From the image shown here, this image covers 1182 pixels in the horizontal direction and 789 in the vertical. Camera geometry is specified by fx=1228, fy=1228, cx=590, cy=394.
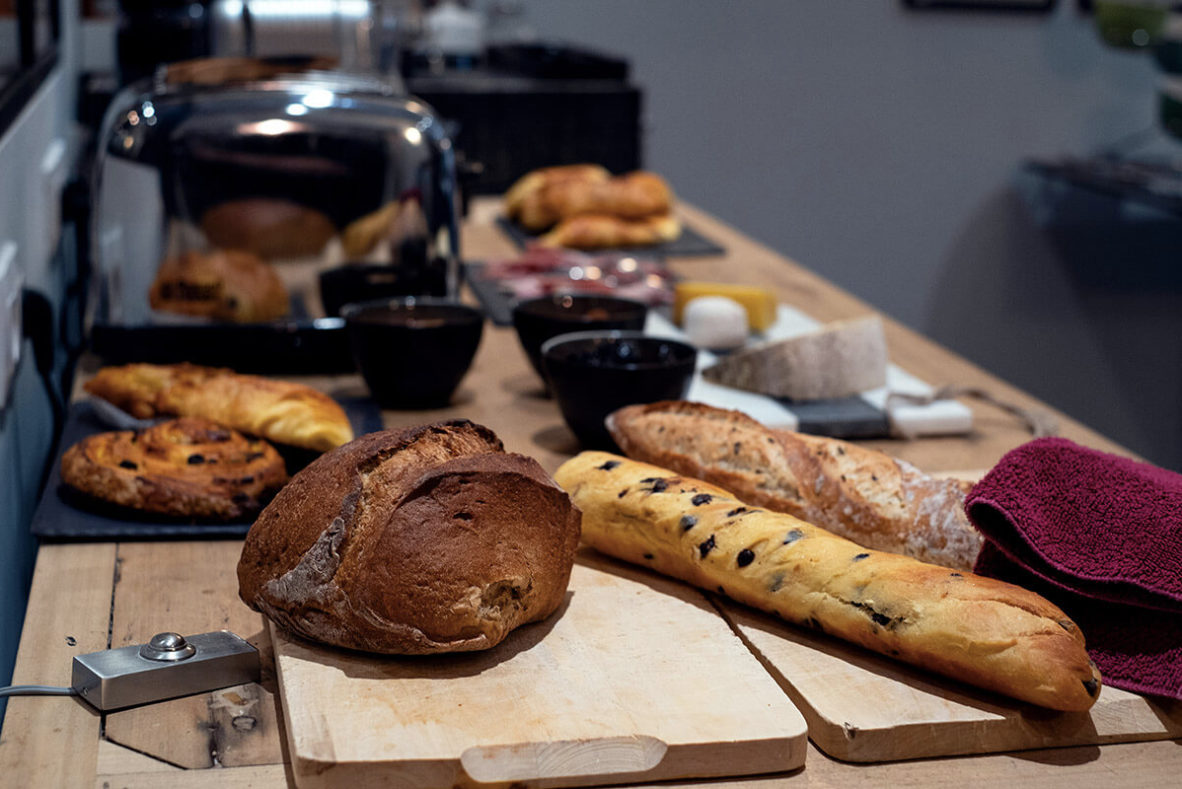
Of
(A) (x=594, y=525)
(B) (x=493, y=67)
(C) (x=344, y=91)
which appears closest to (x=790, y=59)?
(B) (x=493, y=67)

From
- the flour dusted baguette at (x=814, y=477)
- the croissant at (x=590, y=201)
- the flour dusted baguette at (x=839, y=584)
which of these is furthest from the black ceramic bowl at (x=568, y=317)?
the croissant at (x=590, y=201)

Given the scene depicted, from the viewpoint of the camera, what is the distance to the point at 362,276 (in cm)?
140

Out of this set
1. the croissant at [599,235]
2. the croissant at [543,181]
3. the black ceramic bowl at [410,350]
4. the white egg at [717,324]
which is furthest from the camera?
the croissant at [543,181]

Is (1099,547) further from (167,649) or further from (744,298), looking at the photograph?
(744,298)

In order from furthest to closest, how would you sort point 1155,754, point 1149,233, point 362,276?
point 1149,233 → point 362,276 → point 1155,754

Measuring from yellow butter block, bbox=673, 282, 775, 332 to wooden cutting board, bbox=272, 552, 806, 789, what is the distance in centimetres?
85

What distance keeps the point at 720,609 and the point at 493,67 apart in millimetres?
2741

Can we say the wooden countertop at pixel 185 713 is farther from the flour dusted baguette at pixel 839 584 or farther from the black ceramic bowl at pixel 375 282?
the black ceramic bowl at pixel 375 282

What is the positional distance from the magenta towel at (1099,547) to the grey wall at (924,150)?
3.25 m

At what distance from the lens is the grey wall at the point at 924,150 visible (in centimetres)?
400

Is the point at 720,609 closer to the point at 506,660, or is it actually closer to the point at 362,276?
the point at 506,660

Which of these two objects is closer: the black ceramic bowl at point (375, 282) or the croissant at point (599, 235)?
the black ceramic bowl at point (375, 282)

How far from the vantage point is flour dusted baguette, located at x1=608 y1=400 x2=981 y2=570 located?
90 cm

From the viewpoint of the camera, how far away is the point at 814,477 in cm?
96
